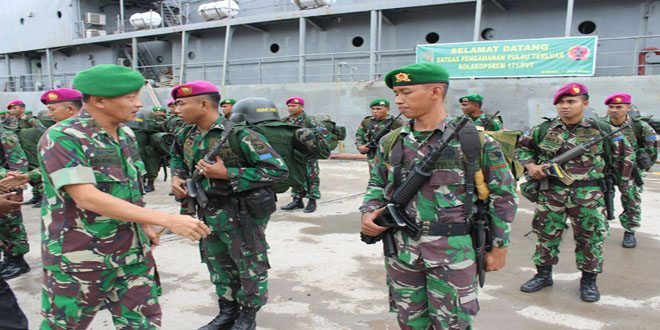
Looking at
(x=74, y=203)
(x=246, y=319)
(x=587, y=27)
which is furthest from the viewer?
(x=587, y=27)

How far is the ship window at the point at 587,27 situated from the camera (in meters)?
12.5

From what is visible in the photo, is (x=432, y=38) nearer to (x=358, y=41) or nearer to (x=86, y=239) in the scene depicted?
(x=358, y=41)

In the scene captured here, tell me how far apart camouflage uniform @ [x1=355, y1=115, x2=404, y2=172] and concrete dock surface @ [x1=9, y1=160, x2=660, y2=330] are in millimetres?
1680

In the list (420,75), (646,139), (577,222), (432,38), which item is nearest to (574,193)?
(577,222)

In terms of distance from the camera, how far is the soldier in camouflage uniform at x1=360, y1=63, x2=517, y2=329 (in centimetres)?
218

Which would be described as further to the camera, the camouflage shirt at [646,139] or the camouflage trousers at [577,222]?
the camouflage shirt at [646,139]

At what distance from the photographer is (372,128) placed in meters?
7.34

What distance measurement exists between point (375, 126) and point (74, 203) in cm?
567

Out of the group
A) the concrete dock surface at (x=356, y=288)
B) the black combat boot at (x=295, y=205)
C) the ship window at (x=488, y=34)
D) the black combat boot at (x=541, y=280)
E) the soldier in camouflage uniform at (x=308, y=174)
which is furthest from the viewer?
the ship window at (x=488, y=34)

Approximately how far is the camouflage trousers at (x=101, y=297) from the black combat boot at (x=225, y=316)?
40.3 inches

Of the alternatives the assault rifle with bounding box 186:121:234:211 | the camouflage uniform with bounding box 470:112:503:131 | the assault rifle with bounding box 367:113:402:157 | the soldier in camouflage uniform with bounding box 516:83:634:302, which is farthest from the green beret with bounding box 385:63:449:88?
the assault rifle with bounding box 367:113:402:157

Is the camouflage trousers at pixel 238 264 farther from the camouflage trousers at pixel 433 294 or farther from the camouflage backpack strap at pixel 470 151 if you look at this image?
the camouflage backpack strap at pixel 470 151

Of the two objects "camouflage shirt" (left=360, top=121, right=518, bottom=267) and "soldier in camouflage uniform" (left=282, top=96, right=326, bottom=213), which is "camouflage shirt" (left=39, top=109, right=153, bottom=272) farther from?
"soldier in camouflage uniform" (left=282, top=96, right=326, bottom=213)

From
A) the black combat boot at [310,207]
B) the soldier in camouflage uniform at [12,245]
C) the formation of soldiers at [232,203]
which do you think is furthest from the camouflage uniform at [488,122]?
the soldier in camouflage uniform at [12,245]
